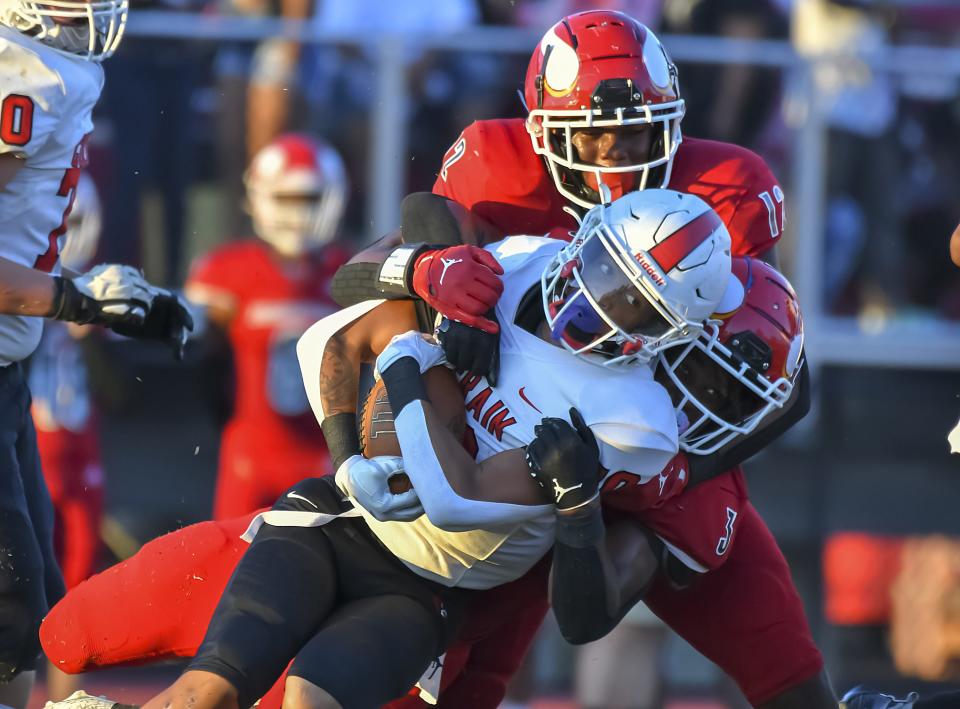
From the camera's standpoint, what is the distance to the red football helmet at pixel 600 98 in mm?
4008

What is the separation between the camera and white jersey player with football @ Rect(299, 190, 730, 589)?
3584 millimetres

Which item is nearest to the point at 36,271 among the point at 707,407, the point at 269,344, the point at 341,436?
the point at 341,436

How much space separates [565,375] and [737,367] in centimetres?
40

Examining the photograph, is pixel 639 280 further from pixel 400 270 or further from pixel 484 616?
pixel 484 616

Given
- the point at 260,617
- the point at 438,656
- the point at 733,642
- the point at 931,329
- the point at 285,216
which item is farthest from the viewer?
the point at 931,329

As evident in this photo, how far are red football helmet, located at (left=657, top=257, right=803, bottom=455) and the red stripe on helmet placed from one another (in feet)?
0.75

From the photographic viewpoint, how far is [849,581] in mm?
6812

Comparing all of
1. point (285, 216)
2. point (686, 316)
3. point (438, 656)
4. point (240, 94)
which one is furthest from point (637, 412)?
point (240, 94)

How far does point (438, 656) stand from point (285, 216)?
3.20 m

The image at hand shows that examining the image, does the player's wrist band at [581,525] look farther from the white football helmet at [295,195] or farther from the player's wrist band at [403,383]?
the white football helmet at [295,195]

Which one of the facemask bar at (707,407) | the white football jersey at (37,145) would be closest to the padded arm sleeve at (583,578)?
the facemask bar at (707,407)

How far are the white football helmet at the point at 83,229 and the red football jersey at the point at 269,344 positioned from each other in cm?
41

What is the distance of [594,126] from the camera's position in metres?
4.01

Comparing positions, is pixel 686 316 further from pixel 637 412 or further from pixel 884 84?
pixel 884 84
